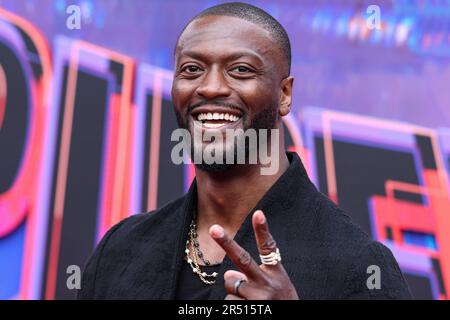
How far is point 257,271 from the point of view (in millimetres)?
1708

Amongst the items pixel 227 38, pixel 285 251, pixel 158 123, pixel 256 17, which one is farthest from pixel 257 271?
pixel 158 123

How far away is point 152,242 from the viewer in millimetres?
2398

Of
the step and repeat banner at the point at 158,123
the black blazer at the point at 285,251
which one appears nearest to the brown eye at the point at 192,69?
the black blazer at the point at 285,251

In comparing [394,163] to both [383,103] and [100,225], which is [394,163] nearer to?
[383,103]

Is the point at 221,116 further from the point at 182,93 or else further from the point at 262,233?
the point at 262,233

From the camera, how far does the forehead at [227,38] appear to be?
2.23 m

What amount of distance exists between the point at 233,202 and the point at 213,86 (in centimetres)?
40

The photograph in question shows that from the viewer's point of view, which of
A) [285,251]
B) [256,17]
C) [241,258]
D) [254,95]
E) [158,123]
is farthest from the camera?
[158,123]

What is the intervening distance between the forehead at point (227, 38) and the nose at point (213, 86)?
0.07 metres

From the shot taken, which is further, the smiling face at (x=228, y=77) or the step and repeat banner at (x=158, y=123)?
the step and repeat banner at (x=158, y=123)

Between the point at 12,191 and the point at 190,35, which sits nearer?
the point at 190,35

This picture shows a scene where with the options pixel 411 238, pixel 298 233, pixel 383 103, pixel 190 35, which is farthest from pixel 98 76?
pixel 298 233

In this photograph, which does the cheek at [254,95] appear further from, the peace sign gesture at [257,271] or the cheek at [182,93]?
the peace sign gesture at [257,271]

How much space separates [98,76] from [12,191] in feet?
3.49
